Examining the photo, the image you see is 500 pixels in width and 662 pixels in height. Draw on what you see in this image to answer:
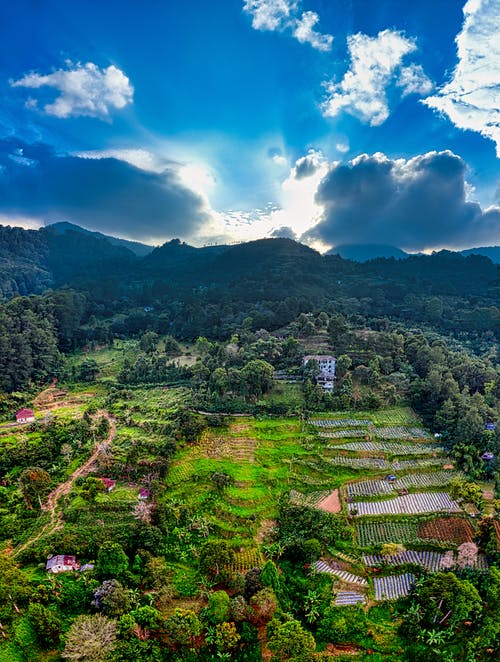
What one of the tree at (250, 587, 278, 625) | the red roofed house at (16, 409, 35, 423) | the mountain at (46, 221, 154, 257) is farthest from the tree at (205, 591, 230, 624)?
the mountain at (46, 221, 154, 257)

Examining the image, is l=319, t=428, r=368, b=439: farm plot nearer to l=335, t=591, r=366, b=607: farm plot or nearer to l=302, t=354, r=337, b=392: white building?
l=302, t=354, r=337, b=392: white building

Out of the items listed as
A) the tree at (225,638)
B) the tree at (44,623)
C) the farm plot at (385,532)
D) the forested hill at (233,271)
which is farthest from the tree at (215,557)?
the forested hill at (233,271)

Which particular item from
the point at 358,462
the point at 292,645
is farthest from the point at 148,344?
the point at 292,645

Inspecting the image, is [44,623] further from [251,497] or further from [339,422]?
[339,422]

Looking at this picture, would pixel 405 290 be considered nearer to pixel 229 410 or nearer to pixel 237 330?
pixel 237 330

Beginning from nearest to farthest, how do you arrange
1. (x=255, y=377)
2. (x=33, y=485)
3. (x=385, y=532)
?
(x=385, y=532)
(x=33, y=485)
(x=255, y=377)
